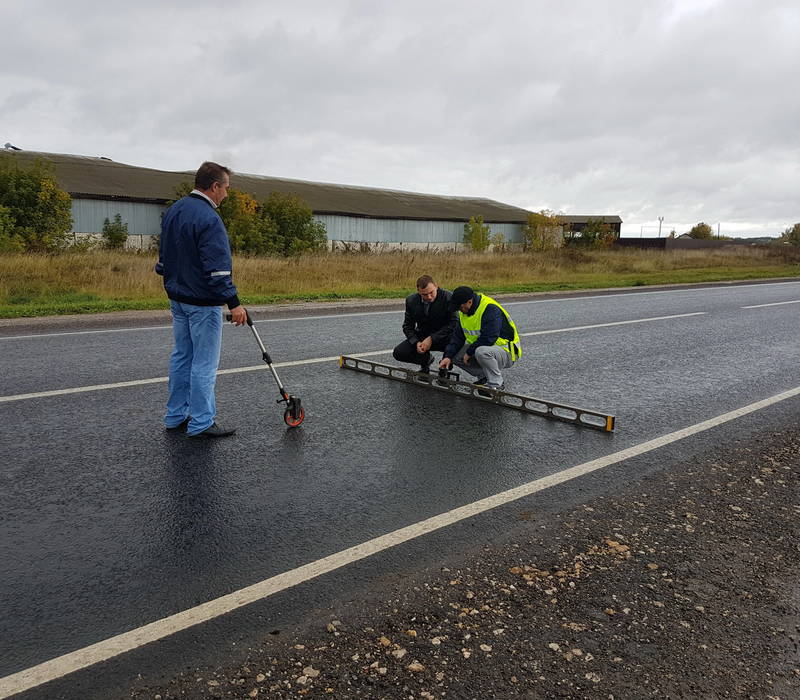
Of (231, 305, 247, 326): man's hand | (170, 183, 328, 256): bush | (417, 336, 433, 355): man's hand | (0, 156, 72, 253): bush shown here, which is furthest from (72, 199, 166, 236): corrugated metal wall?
(231, 305, 247, 326): man's hand

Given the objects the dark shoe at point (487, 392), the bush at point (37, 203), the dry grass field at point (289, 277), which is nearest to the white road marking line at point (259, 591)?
the dark shoe at point (487, 392)

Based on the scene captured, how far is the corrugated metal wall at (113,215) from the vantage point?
42438 mm

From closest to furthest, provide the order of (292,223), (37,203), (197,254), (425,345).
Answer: (197,254) < (425,345) < (37,203) < (292,223)

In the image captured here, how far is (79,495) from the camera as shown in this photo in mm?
4109

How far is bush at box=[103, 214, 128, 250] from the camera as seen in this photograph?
42281 millimetres

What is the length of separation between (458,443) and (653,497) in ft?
5.30

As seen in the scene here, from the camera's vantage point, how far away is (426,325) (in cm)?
789

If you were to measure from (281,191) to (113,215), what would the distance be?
19.4 meters

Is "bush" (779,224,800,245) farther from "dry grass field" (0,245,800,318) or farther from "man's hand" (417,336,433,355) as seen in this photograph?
"man's hand" (417,336,433,355)

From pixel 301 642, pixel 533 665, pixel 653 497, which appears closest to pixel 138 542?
pixel 301 642

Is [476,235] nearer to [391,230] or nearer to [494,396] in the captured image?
[391,230]

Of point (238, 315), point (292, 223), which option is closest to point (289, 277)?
point (238, 315)

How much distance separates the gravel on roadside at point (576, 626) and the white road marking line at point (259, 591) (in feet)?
0.99

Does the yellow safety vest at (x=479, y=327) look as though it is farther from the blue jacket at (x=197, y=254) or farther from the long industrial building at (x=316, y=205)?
the long industrial building at (x=316, y=205)
